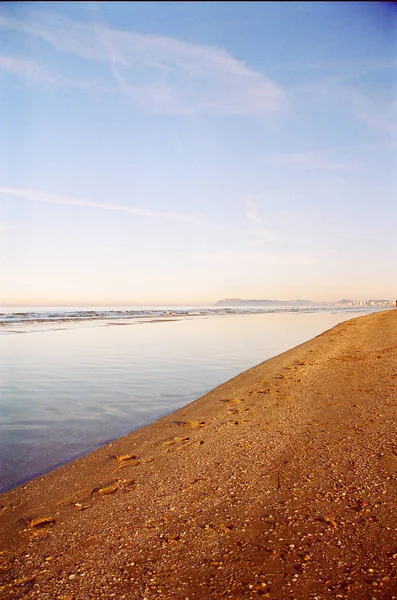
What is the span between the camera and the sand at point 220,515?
2.99 meters

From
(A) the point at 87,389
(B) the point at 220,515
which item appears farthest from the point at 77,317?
(B) the point at 220,515

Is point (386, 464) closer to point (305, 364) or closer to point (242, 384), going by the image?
point (242, 384)

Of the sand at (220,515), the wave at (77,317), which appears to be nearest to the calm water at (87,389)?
the sand at (220,515)

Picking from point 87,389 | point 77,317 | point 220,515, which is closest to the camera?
point 220,515

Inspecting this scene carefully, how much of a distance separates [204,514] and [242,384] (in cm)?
634

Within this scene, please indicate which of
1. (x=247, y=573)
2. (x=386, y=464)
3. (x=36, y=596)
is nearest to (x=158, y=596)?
(x=247, y=573)

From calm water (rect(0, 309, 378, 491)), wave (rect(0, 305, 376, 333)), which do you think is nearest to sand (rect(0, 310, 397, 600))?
calm water (rect(0, 309, 378, 491))

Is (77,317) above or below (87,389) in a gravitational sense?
above

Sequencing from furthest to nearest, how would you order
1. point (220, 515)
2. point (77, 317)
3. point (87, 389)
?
point (77, 317)
point (87, 389)
point (220, 515)

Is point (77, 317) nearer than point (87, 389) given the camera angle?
No

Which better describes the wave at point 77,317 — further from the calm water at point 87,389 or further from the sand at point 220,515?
the sand at point 220,515

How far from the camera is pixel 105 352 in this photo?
17031 millimetres

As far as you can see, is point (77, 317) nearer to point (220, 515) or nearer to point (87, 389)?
point (87, 389)

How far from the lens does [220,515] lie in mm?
3898
